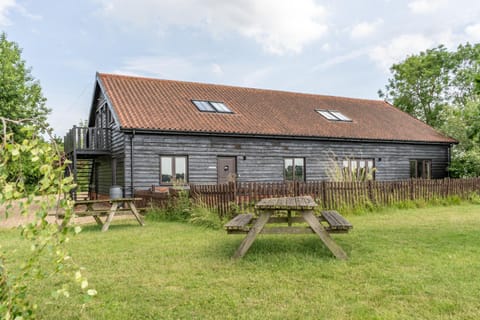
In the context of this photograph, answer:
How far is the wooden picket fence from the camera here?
9.84 m

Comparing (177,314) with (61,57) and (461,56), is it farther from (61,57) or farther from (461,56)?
(461,56)

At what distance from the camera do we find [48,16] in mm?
13883

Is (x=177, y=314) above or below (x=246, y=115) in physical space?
below

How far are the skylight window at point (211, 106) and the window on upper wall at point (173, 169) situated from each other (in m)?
3.09

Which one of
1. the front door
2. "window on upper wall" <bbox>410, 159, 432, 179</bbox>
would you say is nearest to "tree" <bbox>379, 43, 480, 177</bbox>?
"window on upper wall" <bbox>410, 159, 432, 179</bbox>

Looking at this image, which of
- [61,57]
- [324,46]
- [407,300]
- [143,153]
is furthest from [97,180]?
[407,300]

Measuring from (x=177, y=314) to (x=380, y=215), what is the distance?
8.36 metres

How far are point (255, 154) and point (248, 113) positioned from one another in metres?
2.59

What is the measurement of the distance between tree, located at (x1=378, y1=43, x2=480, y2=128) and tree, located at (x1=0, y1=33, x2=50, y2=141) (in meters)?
31.0

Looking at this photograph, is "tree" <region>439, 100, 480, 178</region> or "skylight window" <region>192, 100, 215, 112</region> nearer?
"skylight window" <region>192, 100, 215, 112</region>

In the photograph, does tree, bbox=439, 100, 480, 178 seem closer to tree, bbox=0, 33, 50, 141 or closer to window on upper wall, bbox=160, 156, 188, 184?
window on upper wall, bbox=160, 156, 188, 184

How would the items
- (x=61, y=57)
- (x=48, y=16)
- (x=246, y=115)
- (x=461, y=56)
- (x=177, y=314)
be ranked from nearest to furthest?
(x=177, y=314), (x=48, y=16), (x=246, y=115), (x=61, y=57), (x=461, y=56)

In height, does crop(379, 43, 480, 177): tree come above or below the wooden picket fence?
above

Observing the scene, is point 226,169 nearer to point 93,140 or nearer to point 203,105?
point 203,105
